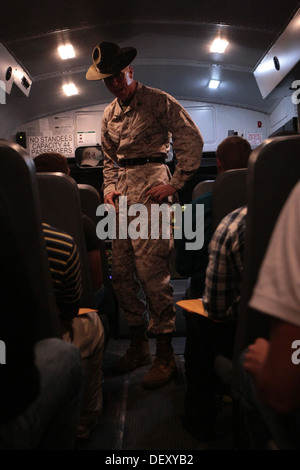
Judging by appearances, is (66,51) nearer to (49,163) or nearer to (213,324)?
(49,163)

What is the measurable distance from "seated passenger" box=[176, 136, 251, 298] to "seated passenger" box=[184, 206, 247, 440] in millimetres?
431

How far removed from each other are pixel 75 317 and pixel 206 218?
0.84m

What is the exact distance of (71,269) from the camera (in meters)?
1.58

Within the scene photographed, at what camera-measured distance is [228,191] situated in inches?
74.5

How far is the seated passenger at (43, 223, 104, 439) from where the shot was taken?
1558mm

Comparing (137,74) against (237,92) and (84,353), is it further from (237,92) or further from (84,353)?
(84,353)

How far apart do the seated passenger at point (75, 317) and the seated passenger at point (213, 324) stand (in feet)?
1.46

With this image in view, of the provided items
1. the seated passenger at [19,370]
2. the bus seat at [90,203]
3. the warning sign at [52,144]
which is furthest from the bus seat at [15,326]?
the warning sign at [52,144]

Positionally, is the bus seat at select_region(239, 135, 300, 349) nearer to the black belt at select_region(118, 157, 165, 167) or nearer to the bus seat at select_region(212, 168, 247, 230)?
the bus seat at select_region(212, 168, 247, 230)

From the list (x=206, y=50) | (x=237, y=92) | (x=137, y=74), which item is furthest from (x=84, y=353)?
(x=237, y=92)

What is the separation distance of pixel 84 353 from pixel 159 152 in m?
1.62

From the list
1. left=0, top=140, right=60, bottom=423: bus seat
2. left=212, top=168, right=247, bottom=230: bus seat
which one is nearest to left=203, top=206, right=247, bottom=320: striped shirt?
left=212, top=168, right=247, bottom=230: bus seat

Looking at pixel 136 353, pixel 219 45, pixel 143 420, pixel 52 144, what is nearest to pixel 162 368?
pixel 136 353
